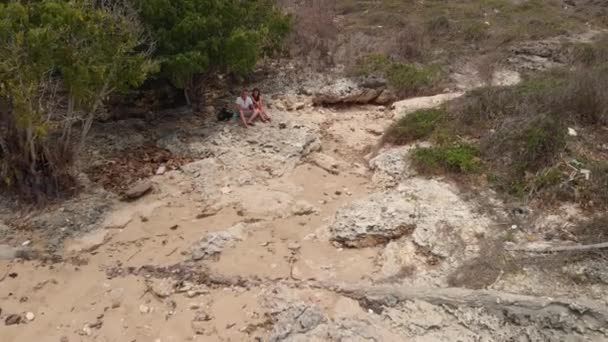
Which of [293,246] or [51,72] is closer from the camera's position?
[293,246]

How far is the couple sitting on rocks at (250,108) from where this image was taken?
8.87 meters

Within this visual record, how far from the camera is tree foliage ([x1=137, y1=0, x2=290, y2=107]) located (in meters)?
7.96

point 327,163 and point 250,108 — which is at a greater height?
point 250,108

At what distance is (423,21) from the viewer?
14656 mm

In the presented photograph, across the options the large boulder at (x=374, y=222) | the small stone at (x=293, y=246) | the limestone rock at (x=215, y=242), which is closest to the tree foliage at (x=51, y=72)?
the limestone rock at (x=215, y=242)

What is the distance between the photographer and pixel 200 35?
8.38m

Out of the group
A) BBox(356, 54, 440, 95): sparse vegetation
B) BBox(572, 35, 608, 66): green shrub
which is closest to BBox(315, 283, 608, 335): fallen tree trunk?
BBox(356, 54, 440, 95): sparse vegetation

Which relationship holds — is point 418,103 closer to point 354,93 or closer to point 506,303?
point 354,93

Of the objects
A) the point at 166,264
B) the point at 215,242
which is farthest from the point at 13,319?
the point at 215,242

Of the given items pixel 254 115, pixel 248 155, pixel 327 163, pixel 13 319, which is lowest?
pixel 327 163

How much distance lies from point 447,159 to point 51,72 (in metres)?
5.14

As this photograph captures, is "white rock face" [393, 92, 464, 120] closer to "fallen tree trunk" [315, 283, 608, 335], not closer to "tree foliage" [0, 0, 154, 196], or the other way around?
"tree foliage" [0, 0, 154, 196]

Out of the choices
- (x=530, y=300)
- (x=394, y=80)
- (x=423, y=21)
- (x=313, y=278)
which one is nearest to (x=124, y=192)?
(x=313, y=278)

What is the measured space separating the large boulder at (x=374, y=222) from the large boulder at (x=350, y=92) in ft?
13.9
